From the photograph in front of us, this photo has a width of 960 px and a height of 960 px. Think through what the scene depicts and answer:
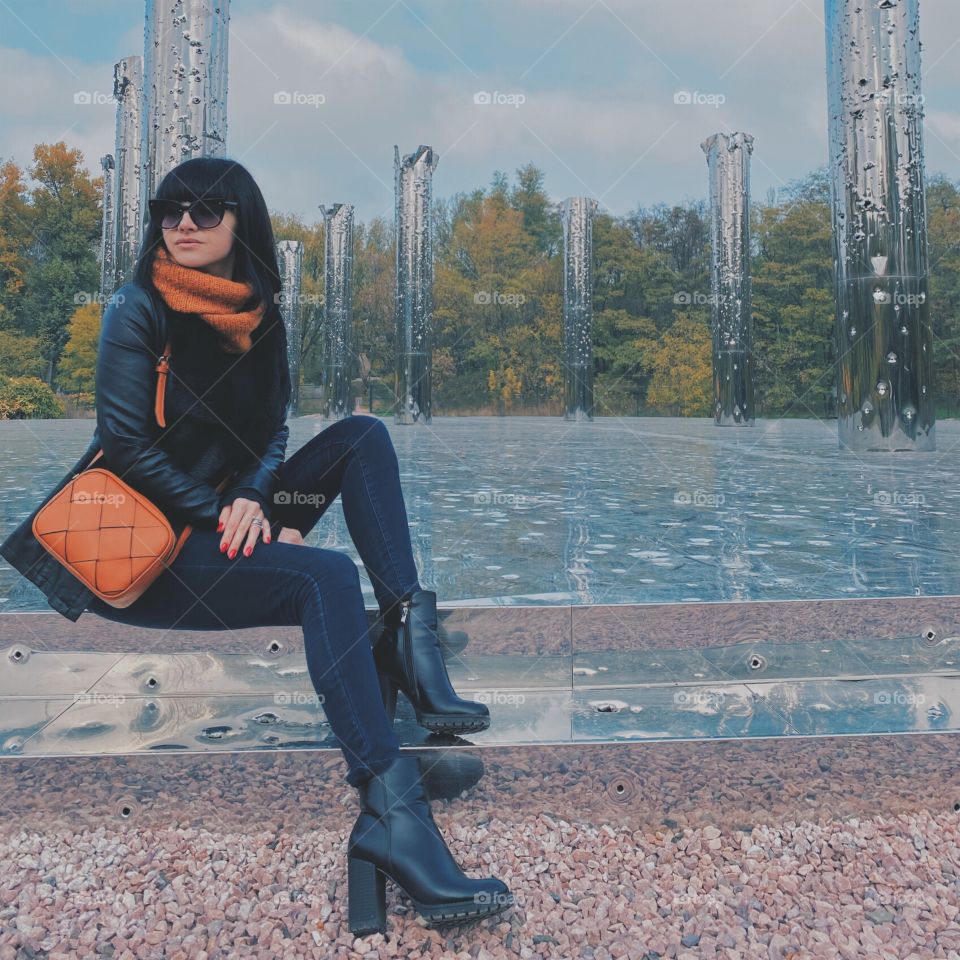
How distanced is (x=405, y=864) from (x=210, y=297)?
108 cm

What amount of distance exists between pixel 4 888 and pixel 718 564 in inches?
82.2

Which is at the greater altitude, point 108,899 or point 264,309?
point 264,309

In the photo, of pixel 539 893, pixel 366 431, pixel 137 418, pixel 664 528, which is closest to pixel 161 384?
pixel 137 418

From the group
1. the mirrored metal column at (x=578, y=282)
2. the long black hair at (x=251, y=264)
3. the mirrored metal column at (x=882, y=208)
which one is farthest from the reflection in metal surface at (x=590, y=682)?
the mirrored metal column at (x=578, y=282)

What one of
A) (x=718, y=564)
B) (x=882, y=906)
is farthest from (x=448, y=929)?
(x=718, y=564)

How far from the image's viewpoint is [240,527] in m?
1.54

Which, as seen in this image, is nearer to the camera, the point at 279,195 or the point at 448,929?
the point at 448,929

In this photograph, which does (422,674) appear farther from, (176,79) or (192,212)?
(176,79)

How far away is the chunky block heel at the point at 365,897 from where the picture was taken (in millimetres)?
1219

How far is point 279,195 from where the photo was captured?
26641mm

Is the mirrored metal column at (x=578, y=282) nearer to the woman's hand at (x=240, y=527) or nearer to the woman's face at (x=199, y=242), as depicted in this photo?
the woman's face at (x=199, y=242)

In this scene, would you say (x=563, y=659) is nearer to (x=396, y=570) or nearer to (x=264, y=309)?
(x=396, y=570)

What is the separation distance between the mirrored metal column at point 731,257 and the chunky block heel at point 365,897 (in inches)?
502

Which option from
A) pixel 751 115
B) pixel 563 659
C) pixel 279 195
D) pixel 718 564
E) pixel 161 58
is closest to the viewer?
pixel 563 659
